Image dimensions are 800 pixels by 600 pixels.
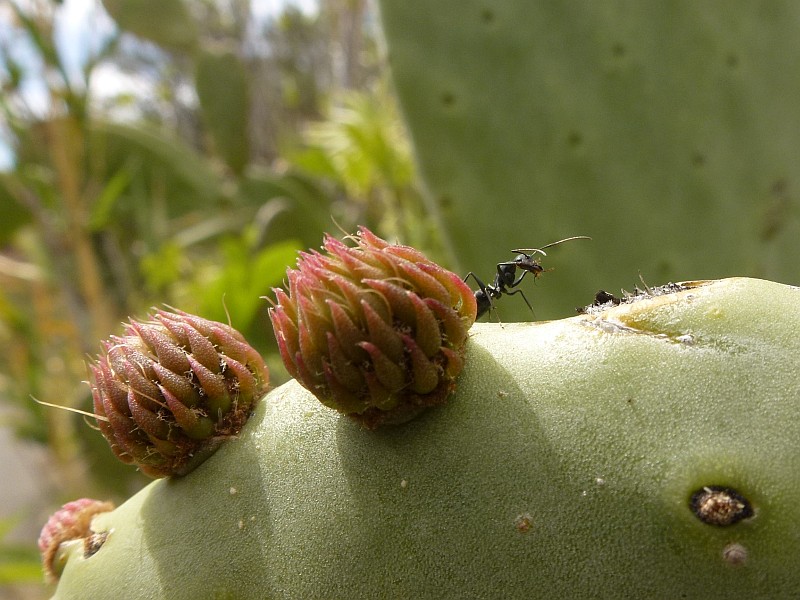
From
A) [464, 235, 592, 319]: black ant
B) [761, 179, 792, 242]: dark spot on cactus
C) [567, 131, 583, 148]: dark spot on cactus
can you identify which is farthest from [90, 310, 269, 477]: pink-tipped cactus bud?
[761, 179, 792, 242]: dark spot on cactus

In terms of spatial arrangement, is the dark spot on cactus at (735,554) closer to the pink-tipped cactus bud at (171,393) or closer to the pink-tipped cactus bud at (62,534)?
the pink-tipped cactus bud at (171,393)

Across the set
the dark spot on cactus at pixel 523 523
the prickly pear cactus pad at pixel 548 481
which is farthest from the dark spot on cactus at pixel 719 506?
the dark spot on cactus at pixel 523 523

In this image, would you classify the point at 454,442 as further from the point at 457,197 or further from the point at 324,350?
the point at 457,197

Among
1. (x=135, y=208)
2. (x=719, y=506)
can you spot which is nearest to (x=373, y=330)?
(x=719, y=506)

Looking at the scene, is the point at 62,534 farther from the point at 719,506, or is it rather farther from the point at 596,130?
the point at 596,130

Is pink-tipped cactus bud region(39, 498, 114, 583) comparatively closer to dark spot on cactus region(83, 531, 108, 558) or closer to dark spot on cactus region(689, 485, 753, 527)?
dark spot on cactus region(83, 531, 108, 558)

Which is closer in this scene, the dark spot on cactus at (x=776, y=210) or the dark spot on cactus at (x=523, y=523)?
the dark spot on cactus at (x=523, y=523)

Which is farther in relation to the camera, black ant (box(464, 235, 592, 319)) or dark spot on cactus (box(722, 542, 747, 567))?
black ant (box(464, 235, 592, 319))
